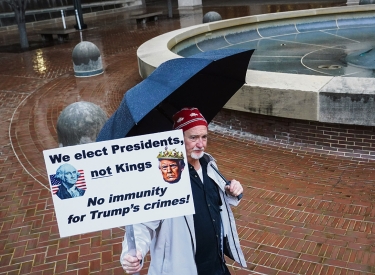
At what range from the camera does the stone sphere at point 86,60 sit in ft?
38.4

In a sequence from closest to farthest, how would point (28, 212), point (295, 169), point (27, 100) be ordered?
point (28, 212)
point (295, 169)
point (27, 100)

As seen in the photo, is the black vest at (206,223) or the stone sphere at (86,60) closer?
the black vest at (206,223)

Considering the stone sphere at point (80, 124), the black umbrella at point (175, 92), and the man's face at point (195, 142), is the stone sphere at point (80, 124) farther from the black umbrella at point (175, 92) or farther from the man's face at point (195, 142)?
the man's face at point (195, 142)

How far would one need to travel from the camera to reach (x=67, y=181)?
6.83 feet

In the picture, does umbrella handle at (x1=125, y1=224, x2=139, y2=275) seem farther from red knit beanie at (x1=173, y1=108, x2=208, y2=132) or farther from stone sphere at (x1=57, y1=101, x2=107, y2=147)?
stone sphere at (x1=57, y1=101, x2=107, y2=147)

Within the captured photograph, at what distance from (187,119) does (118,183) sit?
1.82 feet

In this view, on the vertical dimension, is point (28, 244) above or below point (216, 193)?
below

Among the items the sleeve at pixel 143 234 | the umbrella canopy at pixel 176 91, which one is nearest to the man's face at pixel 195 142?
the umbrella canopy at pixel 176 91

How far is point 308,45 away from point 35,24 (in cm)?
1890

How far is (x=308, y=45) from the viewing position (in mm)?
11336

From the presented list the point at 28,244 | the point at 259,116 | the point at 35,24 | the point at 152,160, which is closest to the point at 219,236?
the point at 152,160

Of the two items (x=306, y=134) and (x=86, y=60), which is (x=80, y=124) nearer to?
(x=306, y=134)

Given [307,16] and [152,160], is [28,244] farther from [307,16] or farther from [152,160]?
[307,16]

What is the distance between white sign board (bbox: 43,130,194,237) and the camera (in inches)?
82.1
